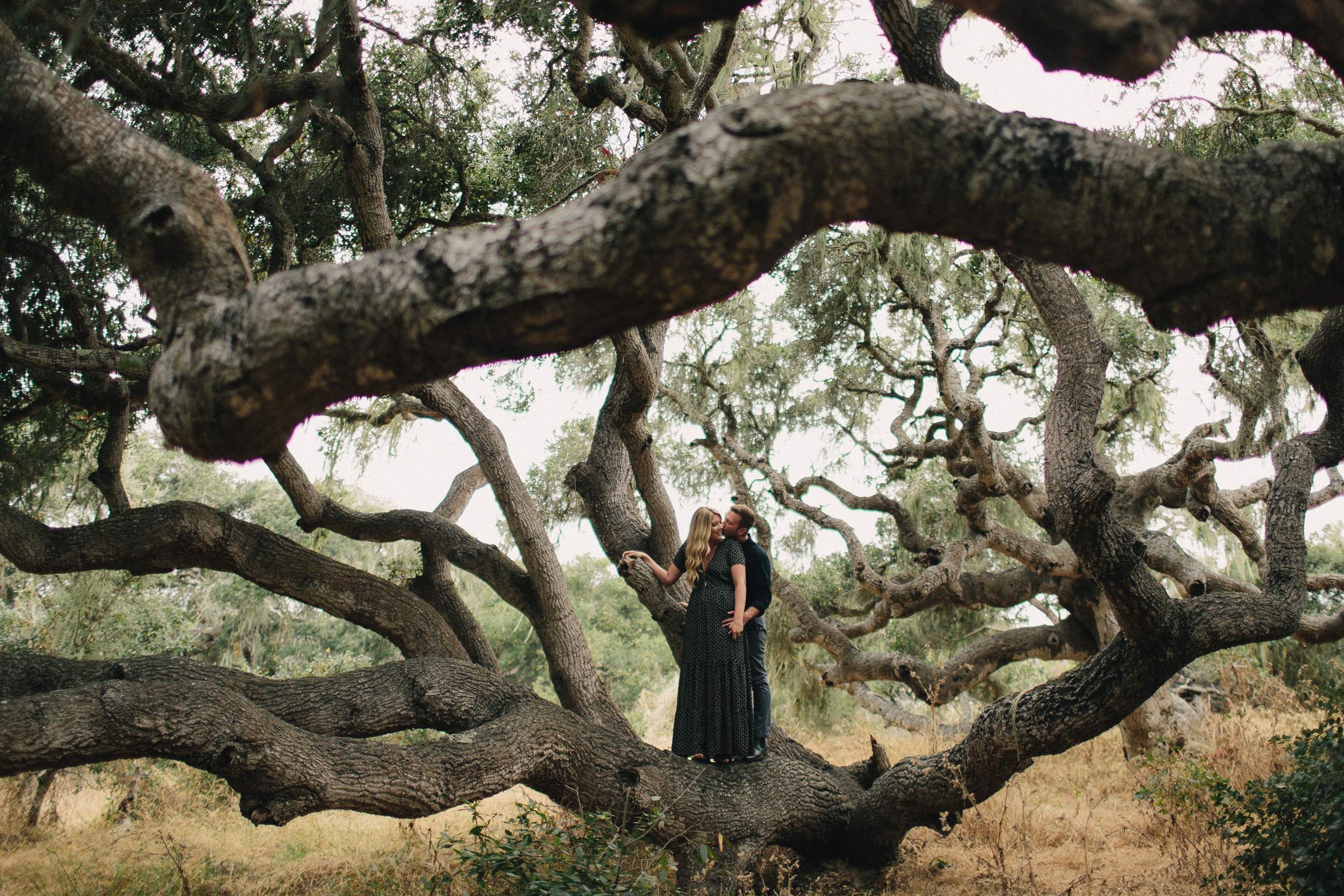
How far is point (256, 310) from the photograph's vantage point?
186cm

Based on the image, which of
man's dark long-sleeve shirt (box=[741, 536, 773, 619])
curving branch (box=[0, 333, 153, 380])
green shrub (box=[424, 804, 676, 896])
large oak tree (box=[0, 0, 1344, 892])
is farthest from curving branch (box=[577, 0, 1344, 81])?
curving branch (box=[0, 333, 153, 380])

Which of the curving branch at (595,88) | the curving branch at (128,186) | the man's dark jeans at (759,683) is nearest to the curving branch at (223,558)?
the man's dark jeans at (759,683)

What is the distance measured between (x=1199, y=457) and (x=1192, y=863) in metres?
3.96

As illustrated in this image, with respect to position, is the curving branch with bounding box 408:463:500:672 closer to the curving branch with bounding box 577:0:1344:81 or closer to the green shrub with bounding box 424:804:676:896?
the green shrub with bounding box 424:804:676:896

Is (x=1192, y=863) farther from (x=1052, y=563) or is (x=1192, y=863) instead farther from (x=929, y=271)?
(x=929, y=271)

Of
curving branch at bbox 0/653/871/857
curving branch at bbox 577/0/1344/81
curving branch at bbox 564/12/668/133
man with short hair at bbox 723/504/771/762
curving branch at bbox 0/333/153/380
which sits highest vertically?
curving branch at bbox 564/12/668/133

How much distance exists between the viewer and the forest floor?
4.36m

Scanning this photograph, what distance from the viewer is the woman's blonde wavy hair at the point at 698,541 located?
209 inches

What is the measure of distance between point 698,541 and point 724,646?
25.4 inches

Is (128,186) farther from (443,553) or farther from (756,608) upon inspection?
(443,553)

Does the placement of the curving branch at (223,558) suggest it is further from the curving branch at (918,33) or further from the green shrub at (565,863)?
the curving branch at (918,33)

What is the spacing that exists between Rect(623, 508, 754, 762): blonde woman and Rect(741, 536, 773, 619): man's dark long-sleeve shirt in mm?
81

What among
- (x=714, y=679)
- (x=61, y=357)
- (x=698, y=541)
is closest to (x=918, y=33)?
(x=698, y=541)

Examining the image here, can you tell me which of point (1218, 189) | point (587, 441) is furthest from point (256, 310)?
point (587, 441)
